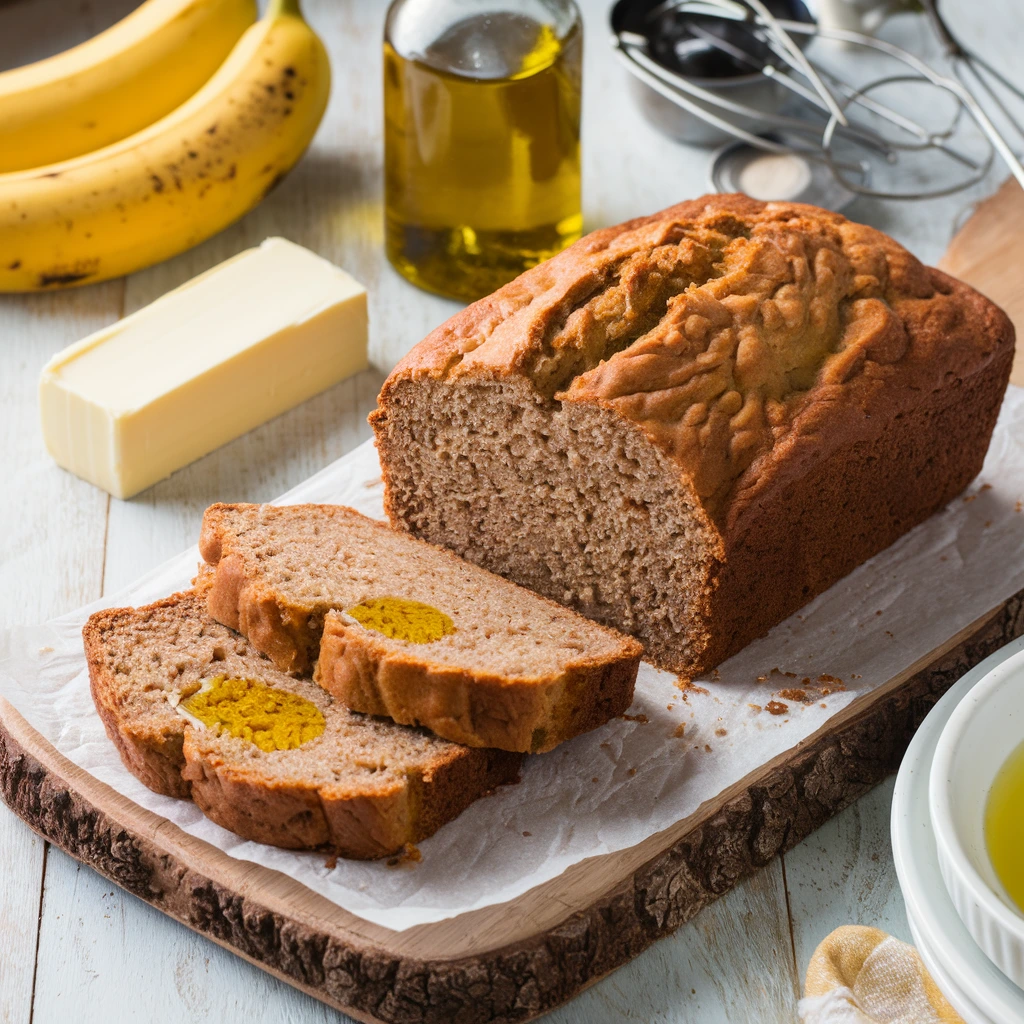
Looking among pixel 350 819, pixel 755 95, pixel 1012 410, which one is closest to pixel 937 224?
pixel 755 95

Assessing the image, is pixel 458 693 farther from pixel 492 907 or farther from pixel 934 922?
pixel 934 922

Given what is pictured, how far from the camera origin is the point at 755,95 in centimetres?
515

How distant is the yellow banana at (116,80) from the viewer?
15.9ft

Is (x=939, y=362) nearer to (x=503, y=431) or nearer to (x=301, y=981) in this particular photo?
(x=503, y=431)

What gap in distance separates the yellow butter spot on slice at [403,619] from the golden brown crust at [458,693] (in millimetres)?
72

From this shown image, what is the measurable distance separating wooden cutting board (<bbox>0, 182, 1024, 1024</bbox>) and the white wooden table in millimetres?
57

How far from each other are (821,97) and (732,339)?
226 centimetres

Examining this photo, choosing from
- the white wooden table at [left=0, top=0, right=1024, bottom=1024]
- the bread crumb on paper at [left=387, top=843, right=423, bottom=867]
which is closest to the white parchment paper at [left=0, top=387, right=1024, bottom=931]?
the bread crumb on paper at [left=387, top=843, right=423, bottom=867]

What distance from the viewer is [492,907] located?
2822mm

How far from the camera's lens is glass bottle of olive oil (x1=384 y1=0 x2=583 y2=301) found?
4289 mm

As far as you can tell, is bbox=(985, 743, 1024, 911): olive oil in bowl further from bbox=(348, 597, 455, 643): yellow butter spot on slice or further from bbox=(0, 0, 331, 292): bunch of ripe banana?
bbox=(0, 0, 331, 292): bunch of ripe banana

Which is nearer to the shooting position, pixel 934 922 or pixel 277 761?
pixel 934 922

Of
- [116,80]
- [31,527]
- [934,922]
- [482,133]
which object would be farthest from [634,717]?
[116,80]

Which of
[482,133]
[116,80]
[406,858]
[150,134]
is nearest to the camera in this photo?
[406,858]
